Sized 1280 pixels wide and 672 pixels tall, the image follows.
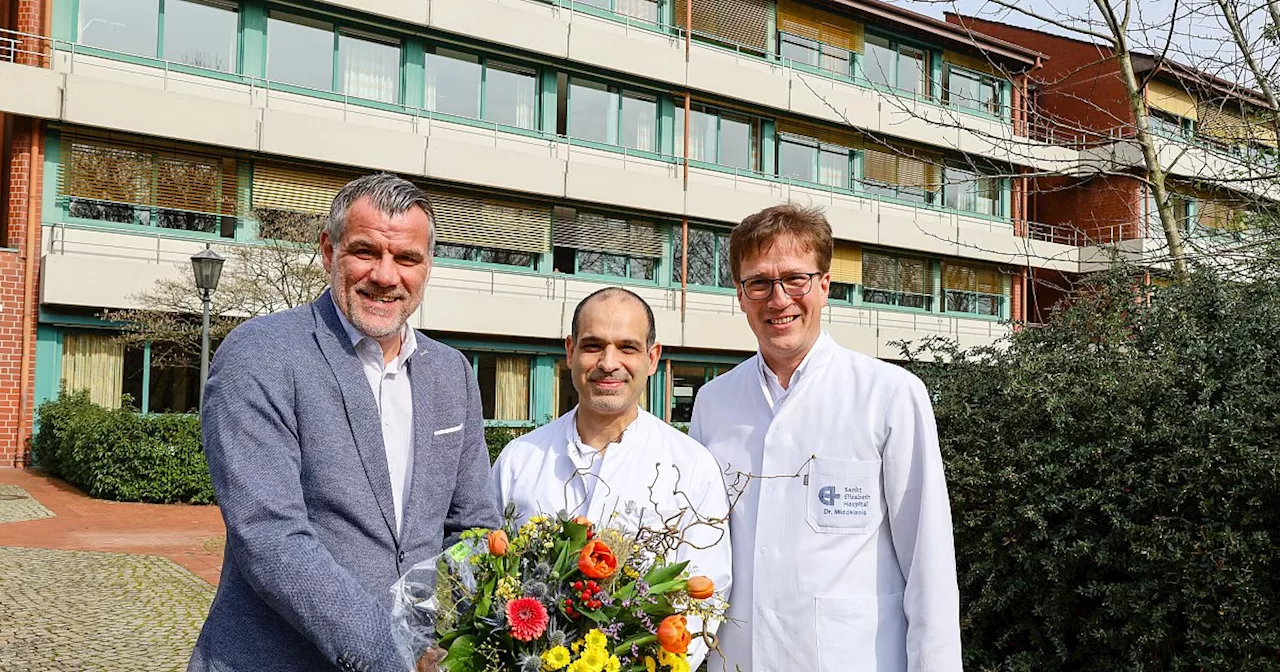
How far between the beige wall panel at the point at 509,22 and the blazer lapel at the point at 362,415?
820 inches

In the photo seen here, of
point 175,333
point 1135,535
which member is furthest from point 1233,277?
point 175,333

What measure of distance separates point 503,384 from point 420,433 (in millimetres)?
20738

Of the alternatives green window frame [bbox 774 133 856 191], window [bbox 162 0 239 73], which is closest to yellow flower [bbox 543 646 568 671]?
window [bbox 162 0 239 73]

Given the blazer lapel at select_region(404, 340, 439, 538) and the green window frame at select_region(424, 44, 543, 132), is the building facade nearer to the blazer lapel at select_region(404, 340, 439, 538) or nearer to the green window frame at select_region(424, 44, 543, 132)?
the green window frame at select_region(424, 44, 543, 132)

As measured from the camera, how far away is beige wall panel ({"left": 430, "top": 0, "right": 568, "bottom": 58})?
2216cm

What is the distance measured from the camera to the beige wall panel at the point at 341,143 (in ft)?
65.3

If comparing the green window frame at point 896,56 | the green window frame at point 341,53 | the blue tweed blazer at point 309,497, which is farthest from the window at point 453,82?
the blue tweed blazer at point 309,497

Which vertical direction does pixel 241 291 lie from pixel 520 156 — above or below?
below

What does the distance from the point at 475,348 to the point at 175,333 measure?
6959 mm

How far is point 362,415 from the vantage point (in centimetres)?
246

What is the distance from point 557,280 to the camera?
78.6 ft

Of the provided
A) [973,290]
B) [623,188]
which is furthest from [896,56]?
[623,188]

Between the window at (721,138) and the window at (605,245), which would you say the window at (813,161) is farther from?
the window at (605,245)

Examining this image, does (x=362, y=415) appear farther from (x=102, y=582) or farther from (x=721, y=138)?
(x=721, y=138)
